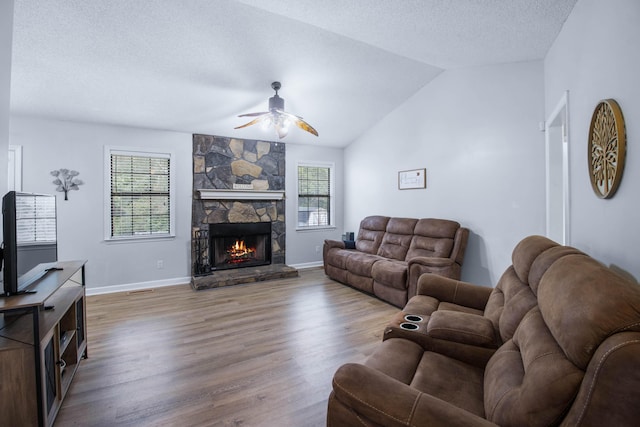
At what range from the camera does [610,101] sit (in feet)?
4.97

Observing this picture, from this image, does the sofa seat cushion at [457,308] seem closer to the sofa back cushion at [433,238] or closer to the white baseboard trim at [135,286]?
the sofa back cushion at [433,238]

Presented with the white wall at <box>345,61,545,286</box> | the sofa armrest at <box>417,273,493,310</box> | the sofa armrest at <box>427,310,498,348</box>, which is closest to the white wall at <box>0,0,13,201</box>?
the sofa armrest at <box>427,310,498,348</box>

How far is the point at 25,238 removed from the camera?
2010 millimetres

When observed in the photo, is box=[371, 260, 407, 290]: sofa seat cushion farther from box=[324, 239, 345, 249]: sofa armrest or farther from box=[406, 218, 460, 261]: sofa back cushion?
box=[324, 239, 345, 249]: sofa armrest

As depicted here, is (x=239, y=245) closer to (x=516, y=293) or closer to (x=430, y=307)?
(x=430, y=307)

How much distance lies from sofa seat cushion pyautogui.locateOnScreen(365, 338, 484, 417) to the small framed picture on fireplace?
3243 millimetres

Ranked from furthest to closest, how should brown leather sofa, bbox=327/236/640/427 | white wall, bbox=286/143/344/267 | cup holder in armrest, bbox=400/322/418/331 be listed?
white wall, bbox=286/143/344/267 → cup holder in armrest, bbox=400/322/418/331 → brown leather sofa, bbox=327/236/640/427

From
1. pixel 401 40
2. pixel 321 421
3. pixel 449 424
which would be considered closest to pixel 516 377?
pixel 449 424

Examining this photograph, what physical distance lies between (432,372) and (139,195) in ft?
15.3

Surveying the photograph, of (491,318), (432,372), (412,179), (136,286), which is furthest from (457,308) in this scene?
(136,286)

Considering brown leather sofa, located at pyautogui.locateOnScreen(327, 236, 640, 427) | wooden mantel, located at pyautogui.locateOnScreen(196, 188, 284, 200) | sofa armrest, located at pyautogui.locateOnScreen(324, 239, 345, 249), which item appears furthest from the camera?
sofa armrest, located at pyautogui.locateOnScreen(324, 239, 345, 249)

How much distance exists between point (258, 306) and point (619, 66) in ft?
12.1

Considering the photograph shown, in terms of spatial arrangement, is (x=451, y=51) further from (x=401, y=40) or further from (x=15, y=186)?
(x=15, y=186)

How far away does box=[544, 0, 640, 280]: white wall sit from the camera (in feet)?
4.42
